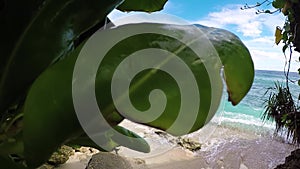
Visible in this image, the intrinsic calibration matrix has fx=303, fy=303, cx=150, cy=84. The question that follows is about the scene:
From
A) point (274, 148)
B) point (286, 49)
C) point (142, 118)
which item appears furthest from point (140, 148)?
point (274, 148)

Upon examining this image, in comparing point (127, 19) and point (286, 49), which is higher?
point (127, 19)

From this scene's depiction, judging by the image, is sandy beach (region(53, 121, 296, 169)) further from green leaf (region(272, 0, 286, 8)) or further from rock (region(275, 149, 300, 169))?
green leaf (region(272, 0, 286, 8))

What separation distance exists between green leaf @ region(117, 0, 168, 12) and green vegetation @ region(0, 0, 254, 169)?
0.50 ft

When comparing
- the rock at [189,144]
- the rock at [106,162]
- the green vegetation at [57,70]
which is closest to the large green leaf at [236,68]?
the green vegetation at [57,70]

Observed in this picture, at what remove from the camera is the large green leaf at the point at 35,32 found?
0.72 ft

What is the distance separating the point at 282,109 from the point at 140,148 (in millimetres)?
2352

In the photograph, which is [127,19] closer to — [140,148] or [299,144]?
[140,148]

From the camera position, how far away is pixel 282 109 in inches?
94.3

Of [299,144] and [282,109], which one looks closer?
[299,144]

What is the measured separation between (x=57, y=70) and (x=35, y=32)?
0.13ft

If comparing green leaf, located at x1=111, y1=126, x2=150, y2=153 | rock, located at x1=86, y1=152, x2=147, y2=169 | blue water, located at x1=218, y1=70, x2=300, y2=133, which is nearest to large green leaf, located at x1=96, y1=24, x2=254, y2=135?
green leaf, located at x1=111, y1=126, x2=150, y2=153

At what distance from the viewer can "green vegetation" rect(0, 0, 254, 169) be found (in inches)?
7.6

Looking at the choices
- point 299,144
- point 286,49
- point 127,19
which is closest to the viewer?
point 127,19

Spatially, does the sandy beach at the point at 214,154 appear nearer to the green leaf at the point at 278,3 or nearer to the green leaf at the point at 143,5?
the green leaf at the point at 278,3
